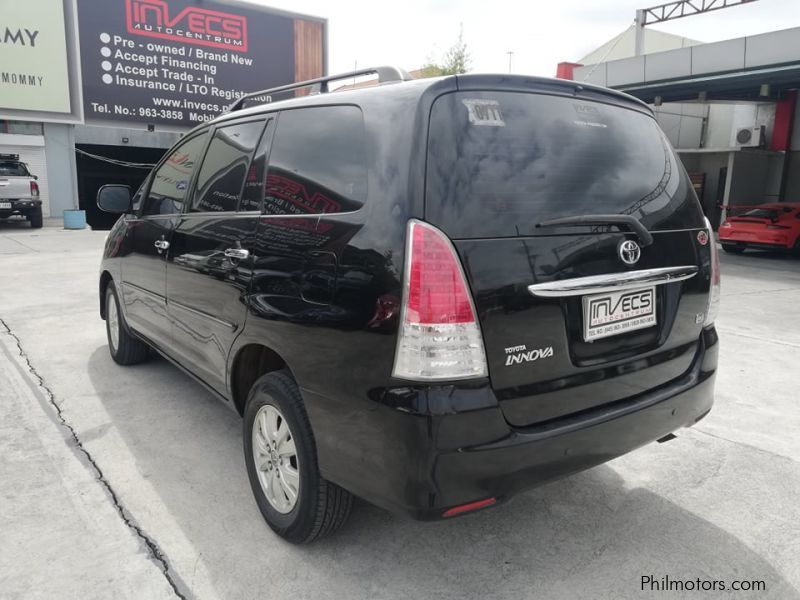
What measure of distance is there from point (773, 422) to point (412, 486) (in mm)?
2932

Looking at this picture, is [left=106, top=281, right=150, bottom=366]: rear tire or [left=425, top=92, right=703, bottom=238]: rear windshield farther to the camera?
[left=106, top=281, right=150, bottom=366]: rear tire

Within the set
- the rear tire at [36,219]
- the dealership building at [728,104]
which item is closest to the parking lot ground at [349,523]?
the dealership building at [728,104]

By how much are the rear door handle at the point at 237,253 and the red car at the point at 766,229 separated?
1398 cm

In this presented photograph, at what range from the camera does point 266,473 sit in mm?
2660

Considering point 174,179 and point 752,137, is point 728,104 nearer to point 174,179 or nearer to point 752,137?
point 752,137

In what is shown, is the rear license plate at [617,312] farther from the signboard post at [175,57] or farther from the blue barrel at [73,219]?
the signboard post at [175,57]

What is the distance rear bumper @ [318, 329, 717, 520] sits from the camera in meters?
1.91

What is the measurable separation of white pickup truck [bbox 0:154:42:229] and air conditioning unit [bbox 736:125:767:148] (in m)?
21.6

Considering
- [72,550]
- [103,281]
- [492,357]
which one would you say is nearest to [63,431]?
[72,550]

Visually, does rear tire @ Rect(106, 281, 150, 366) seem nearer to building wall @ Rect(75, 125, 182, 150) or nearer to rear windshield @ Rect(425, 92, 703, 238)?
rear windshield @ Rect(425, 92, 703, 238)

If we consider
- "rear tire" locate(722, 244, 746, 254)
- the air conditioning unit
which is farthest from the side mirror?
the air conditioning unit

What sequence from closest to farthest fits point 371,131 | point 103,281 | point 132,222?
point 371,131, point 132,222, point 103,281

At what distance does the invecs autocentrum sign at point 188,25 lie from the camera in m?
21.9

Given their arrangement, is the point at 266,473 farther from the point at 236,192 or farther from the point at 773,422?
the point at 773,422
